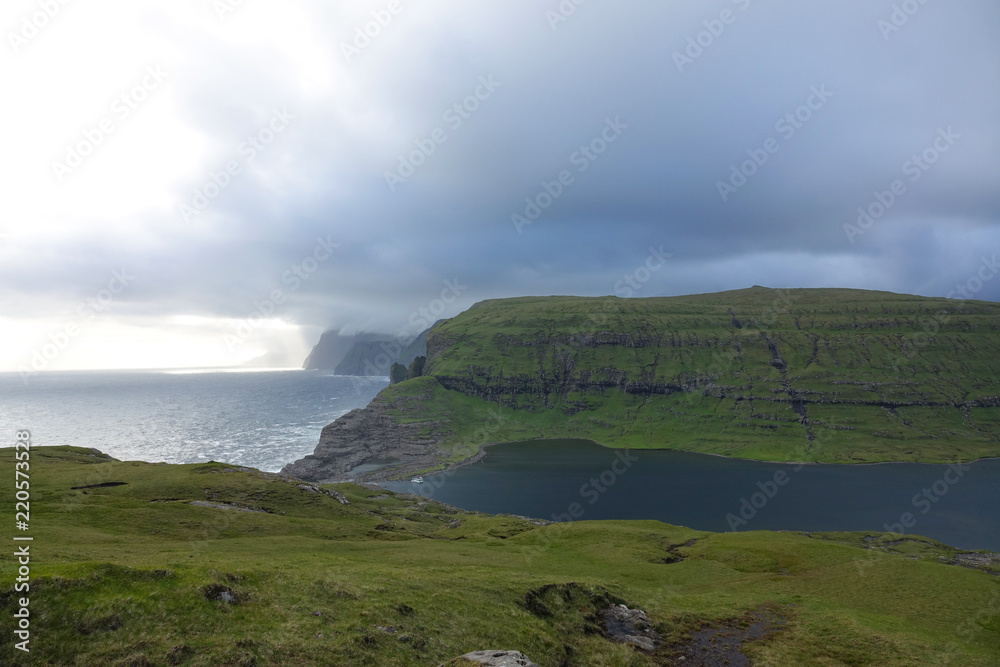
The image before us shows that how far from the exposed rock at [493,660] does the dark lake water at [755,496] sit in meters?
124

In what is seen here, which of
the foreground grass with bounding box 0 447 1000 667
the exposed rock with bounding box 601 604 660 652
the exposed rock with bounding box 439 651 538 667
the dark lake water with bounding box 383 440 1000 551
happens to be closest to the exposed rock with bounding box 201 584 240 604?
the foreground grass with bounding box 0 447 1000 667

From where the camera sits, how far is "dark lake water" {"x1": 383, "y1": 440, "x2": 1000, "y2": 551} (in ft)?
437

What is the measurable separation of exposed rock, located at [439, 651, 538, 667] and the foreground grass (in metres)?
3.15

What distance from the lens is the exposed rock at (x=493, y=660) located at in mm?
20234

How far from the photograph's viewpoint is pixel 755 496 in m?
158

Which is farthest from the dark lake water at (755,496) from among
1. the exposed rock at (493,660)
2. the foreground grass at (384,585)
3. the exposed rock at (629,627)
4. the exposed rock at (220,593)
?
the exposed rock at (220,593)

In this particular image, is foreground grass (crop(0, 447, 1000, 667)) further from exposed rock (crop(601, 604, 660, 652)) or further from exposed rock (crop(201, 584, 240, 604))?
exposed rock (crop(601, 604, 660, 652))

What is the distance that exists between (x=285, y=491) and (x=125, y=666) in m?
63.0

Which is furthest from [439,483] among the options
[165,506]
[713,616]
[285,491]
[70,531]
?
[713,616]

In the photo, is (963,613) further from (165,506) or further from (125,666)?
(165,506)

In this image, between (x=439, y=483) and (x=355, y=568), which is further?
(x=439, y=483)

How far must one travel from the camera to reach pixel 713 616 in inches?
1470

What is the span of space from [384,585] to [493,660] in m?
13.2

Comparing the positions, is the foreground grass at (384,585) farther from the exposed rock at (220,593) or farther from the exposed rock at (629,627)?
the exposed rock at (629,627)
